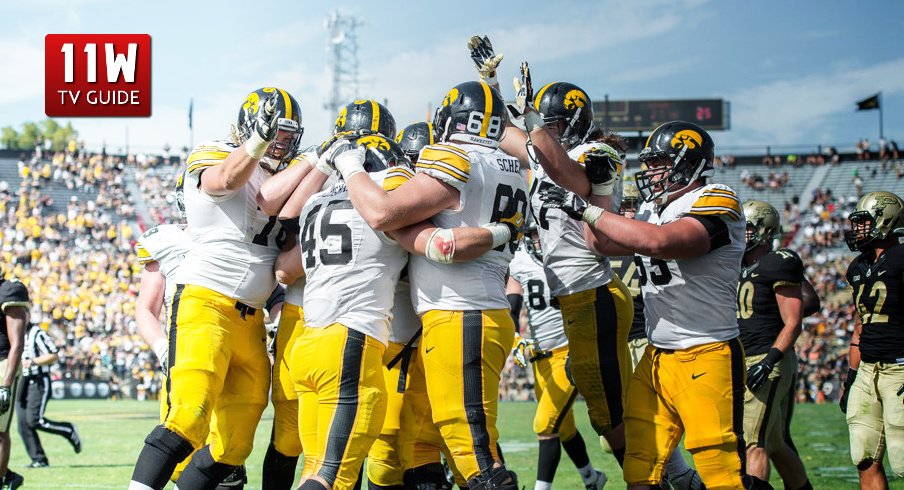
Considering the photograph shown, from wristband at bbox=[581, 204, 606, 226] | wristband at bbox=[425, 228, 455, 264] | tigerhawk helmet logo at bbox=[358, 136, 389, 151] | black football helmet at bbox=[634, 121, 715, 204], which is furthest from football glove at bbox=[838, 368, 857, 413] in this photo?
tigerhawk helmet logo at bbox=[358, 136, 389, 151]

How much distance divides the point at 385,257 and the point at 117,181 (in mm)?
34158

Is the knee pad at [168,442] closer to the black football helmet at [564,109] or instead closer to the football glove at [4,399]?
the black football helmet at [564,109]

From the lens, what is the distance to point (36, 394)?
10.5 m

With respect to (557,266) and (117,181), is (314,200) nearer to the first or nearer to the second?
(557,266)

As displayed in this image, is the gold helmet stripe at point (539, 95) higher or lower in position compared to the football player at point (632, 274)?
higher

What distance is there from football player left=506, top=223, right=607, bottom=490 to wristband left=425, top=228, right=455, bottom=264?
2.83 m

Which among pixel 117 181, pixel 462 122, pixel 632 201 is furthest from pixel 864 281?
pixel 117 181

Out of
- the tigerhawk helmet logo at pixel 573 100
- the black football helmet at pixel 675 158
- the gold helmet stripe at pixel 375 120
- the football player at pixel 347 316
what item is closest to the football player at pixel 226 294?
the gold helmet stripe at pixel 375 120

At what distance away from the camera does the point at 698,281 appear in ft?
15.9

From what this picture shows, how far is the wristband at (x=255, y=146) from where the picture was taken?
4.82 metres

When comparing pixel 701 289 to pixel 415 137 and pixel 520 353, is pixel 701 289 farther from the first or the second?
pixel 520 353

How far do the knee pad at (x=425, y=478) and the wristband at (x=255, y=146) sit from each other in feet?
6.40

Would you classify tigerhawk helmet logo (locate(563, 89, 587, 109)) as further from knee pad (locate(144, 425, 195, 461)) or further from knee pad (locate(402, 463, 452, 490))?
knee pad (locate(144, 425, 195, 461))

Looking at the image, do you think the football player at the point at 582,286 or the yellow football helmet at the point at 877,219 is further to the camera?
the yellow football helmet at the point at 877,219
